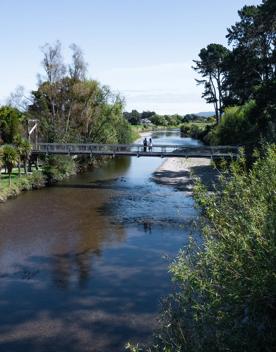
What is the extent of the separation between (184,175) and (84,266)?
27754 mm

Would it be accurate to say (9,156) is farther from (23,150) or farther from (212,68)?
(212,68)

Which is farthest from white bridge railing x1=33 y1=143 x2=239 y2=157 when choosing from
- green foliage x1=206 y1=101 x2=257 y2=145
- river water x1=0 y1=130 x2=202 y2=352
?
green foliage x1=206 y1=101 x2=257 y2=145

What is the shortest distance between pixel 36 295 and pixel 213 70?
5943 cm

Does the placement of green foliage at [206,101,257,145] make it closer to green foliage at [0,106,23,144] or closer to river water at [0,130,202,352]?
river water at [0,130,202,352]

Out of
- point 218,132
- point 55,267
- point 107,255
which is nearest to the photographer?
point 55,267

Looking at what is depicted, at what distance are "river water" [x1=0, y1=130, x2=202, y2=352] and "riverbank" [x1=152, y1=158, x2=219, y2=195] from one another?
3.62 m

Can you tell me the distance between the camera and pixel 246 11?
46406 millimetres

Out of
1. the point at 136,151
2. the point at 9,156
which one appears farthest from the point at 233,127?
the point at 9,156

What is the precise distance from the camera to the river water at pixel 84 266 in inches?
496

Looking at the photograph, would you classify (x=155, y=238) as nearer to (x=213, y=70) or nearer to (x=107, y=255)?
(x=107, y=255)

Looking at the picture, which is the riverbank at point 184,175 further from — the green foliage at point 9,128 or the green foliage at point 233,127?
the green foliage at point 9,128

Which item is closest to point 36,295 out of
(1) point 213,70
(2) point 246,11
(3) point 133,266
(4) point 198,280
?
(3) point 133,266

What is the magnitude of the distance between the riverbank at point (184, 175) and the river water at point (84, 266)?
3.62m

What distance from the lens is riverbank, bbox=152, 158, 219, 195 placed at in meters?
37.6
